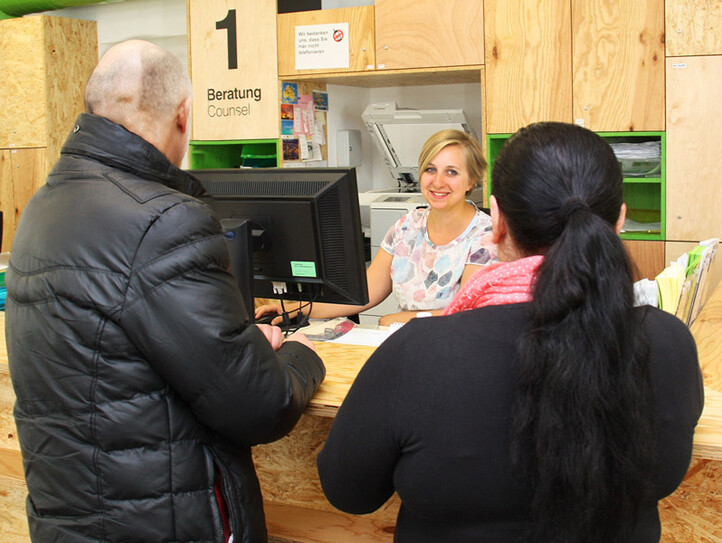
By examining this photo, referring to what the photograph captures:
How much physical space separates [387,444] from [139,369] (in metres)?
0.47

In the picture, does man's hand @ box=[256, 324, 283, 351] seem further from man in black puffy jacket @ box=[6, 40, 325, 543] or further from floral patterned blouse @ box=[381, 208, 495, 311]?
floral patterned blouse @ box=[381, 208, 495, 311]

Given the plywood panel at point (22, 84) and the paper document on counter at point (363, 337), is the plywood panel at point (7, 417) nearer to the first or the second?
the paper document on counter at point (363, 337)

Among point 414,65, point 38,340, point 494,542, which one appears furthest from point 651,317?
point 414,65

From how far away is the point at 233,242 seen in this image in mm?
1990

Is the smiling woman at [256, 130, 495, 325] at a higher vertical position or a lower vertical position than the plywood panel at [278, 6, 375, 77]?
lower

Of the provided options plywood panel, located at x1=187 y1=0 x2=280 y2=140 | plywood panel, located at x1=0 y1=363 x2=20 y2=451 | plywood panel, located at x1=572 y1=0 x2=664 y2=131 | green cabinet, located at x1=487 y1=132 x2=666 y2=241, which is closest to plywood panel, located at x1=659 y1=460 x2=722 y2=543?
plywood panel, located at x1=0 y1=363 x2=20 y2=451

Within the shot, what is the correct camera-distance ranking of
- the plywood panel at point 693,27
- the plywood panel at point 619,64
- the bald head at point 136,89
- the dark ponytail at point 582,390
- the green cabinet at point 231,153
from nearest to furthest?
the dark ponytail at point 582,390 < the bald head at point 136,89 < the plywood panel at point 693,27 < the plywood panel at point 619,64 < the green cabinet at point 231,153

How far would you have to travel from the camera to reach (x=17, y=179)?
17.2 feet

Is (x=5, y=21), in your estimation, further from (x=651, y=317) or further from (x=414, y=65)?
(x=651, y=317)

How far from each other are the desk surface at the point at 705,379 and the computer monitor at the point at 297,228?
7.3 inches

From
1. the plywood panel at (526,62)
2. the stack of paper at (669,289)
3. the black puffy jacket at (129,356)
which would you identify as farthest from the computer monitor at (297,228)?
the plywood panel at (526,62)

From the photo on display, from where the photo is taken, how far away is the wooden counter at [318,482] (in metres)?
1.55

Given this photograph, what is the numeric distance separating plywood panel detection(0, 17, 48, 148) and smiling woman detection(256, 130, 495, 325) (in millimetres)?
3095

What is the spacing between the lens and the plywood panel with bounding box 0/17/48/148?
5047mm
